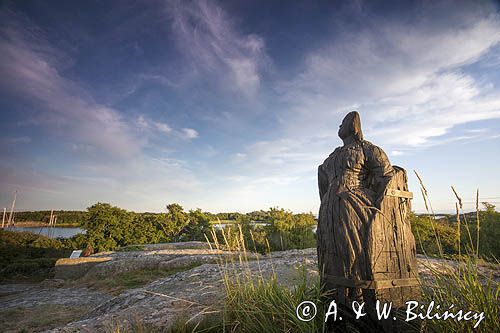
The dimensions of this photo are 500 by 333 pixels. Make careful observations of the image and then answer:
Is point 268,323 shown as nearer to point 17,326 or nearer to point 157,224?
point 17,326

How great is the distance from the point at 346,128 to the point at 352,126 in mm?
75

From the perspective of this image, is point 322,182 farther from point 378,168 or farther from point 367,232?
point 367,232

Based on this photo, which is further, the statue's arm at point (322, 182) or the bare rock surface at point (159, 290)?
the bare rock surface at point (159, 290)

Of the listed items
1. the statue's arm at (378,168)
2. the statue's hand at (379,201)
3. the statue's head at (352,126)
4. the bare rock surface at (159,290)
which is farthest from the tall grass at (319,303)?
the statue's head at (352,126)

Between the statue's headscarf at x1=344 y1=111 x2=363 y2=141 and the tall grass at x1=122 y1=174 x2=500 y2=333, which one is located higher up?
the statue's headscarf at x1=344 y1=111 x2=363 y2=141

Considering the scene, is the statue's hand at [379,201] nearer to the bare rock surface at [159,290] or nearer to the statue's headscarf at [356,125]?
the bare rock surface at [159,290]

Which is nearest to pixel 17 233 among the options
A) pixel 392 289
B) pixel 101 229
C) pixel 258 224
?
pixel 101 229

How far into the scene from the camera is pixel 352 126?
3.29m

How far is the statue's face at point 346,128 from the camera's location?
331 cm

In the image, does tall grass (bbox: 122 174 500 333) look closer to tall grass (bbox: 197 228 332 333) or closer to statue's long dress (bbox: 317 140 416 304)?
tall grass (bbox: 197 228 332 333)

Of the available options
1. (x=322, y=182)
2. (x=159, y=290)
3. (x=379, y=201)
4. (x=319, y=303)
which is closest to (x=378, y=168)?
(x=379, y=201)

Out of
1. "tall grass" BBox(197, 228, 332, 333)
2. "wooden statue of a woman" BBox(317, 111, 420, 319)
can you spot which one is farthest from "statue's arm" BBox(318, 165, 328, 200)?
"tall grass" BBox(197, 228, 332, 333)

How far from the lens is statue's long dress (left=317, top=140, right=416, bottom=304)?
260cm

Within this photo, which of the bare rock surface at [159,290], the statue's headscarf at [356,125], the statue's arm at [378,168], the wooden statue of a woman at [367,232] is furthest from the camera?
the bare rock surface at [159,290]
